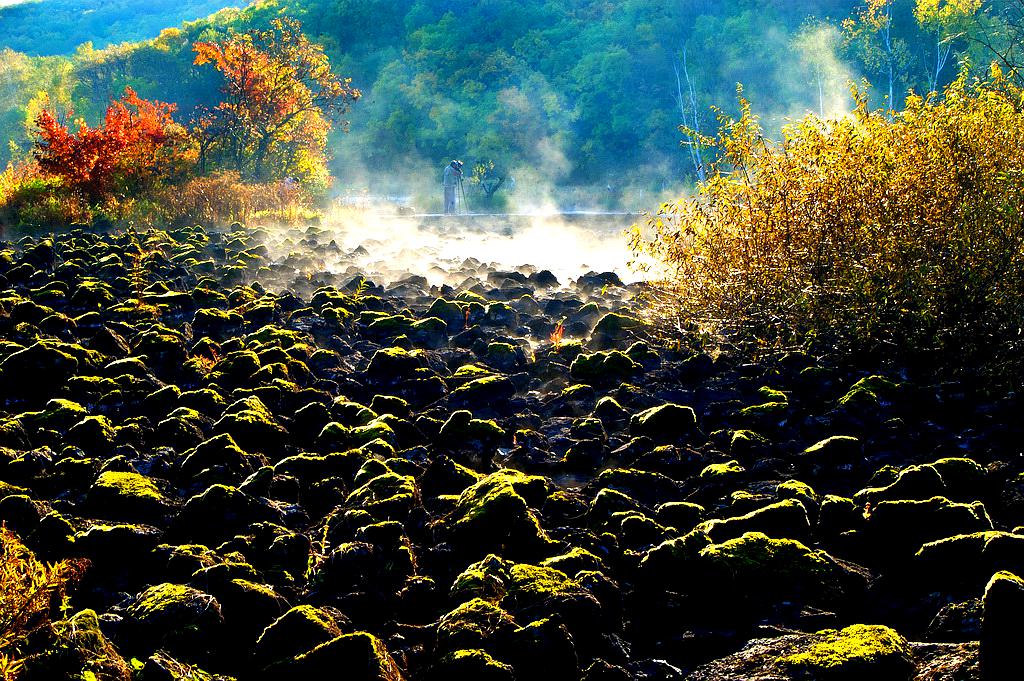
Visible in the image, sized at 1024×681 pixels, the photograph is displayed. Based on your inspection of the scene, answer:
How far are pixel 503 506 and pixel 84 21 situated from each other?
135 metres

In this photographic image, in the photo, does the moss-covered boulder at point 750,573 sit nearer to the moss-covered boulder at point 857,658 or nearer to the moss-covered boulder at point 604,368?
the moss-covered boulder at point 857,658

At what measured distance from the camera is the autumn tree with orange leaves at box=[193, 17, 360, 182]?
99.3 feet

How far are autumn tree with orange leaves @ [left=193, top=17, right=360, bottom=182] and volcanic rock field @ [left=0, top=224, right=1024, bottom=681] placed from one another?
1913 centimetres

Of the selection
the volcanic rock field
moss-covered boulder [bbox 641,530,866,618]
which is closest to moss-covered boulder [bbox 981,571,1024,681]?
the volcanic rock field

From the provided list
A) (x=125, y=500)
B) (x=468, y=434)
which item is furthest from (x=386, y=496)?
(x=125, y=500)

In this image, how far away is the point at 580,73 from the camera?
5191 cm

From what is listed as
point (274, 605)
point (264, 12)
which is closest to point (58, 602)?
point (274, 605)

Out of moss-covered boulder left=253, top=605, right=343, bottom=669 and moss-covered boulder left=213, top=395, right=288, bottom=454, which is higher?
moss-covered boulder left=213, top=395, right=288, bottom=454

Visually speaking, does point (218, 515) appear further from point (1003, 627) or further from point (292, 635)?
point (1003, 627)

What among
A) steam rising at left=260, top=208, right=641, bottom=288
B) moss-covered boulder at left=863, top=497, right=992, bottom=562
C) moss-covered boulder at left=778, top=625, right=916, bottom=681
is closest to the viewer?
moss-covered boulder at left=778, top=625, right=916, bottom=681

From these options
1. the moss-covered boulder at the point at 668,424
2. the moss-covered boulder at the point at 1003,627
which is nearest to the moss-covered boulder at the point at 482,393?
the moss-covered boulder at the point at 668,424

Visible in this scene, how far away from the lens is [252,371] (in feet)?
33.0

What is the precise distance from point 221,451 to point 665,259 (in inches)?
235

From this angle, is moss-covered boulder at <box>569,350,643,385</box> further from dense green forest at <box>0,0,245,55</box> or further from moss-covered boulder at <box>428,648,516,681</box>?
dense green forest at <box>0,0,245,55</box>
